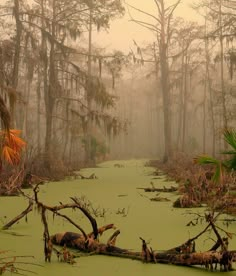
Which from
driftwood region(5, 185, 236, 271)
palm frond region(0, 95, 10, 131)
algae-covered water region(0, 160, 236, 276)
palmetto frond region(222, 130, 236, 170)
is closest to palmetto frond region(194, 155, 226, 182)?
palmetto frond region(222, 130, 236, 170)

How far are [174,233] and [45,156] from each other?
8.81 metres

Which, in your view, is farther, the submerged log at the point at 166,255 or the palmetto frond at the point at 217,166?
→ the palmetto frond at the point at 217,166

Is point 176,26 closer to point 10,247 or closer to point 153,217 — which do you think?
point 153,217

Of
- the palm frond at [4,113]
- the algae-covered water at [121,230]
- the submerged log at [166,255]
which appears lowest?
the algae-covered water at [121,230]

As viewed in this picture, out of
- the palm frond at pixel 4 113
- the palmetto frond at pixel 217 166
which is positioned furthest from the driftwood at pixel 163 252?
the palmetto frond at pixel 217 166

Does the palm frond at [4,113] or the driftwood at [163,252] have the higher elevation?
the palm frond at [4,113]

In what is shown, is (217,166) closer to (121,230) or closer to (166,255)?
(121,230)

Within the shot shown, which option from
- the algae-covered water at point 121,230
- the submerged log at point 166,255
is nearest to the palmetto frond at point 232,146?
the algae-covered water at point 121,230

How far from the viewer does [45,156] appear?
12766 mm

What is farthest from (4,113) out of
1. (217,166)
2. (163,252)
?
(217,166)

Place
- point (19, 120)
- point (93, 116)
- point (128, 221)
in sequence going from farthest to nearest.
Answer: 1. point (19, 120)
2. point (93, 116)
3. point (128, 221)

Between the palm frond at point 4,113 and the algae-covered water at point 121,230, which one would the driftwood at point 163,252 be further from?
the palm frond at point 4,113

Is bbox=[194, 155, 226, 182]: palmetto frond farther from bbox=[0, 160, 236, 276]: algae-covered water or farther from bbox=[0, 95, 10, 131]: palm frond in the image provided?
bbox=[0, 95, 10, 131]: palm frond

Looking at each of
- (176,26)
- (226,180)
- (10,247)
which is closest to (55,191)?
(226,180)
